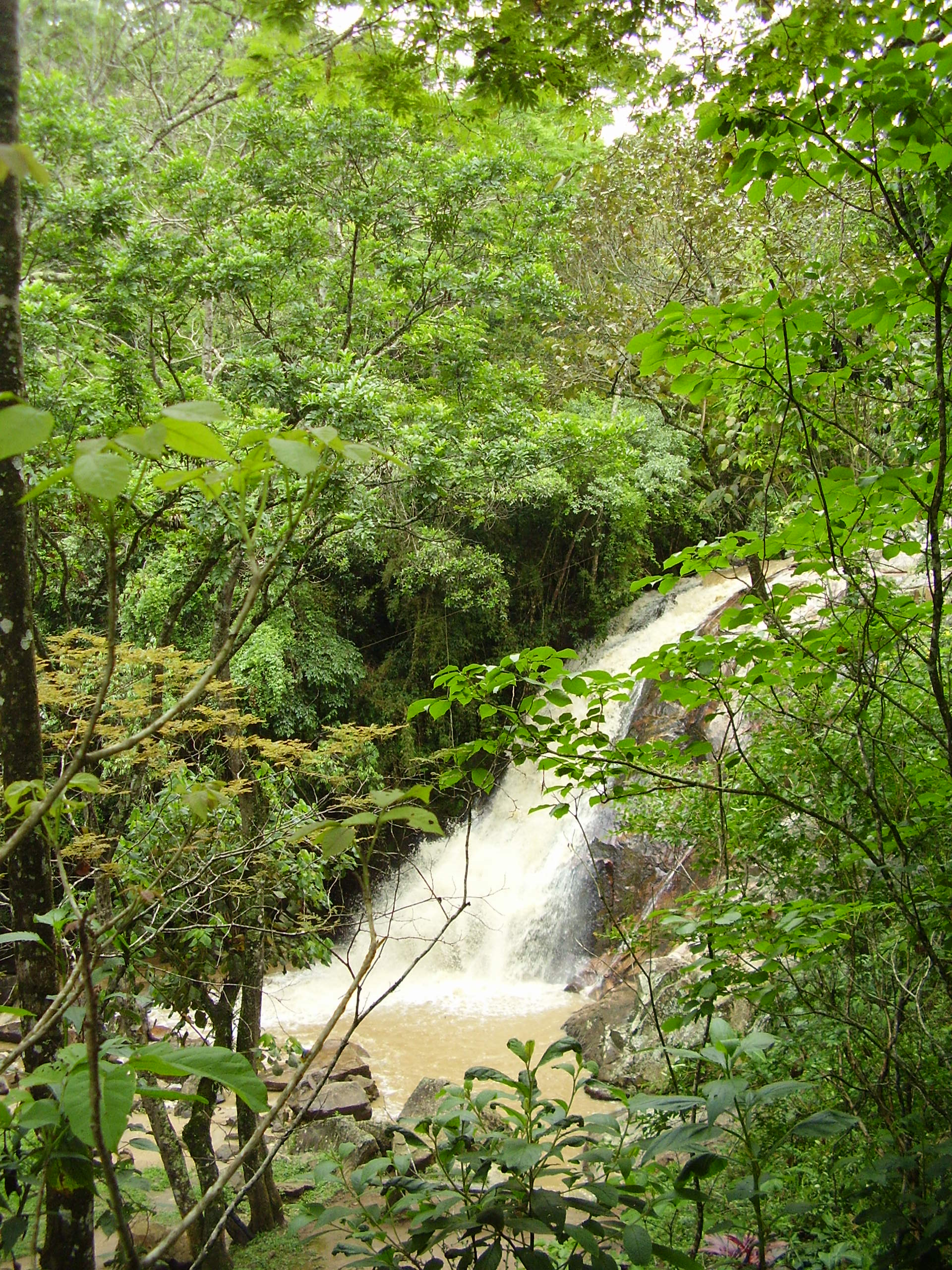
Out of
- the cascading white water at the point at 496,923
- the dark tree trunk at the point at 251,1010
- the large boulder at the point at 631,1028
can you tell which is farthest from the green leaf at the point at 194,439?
the cascading white water at the point at 496,923

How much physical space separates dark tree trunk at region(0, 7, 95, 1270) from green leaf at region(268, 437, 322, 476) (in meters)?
0.95

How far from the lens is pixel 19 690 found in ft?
4.91

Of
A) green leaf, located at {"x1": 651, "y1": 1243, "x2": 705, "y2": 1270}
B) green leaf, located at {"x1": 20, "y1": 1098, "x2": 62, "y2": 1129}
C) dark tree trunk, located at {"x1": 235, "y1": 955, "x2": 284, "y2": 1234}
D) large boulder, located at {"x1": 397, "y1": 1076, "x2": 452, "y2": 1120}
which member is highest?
green leaf, located at {"x1": 20, "y1": 1098, "x2": 62, "y2": 1129}

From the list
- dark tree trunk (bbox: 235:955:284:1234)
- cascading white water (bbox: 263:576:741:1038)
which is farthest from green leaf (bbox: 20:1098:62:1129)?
cascading white water (bbox: 263:576:741:1038)

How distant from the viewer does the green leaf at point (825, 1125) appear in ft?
3.78

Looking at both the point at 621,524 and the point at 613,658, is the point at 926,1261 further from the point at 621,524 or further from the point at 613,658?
the point at 621,524

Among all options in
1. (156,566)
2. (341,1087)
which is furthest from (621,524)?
(341,1087)

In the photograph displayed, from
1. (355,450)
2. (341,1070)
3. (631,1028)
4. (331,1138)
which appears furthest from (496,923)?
(355,450)

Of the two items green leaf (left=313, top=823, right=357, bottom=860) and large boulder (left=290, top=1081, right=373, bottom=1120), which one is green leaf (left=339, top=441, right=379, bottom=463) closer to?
green leaf (left=313, top=823, right=357, bottom=860)

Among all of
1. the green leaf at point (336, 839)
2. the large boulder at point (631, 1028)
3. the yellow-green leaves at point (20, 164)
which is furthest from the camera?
the large boulder at point (631, 1028)

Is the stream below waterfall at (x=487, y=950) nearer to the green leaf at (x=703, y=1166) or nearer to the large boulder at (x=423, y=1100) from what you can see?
the large boulder at (x=423, y=1100)

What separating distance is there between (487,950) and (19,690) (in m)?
7.82

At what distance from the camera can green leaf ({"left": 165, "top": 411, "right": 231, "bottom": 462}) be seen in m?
0.62

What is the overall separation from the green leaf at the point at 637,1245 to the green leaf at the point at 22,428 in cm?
123
